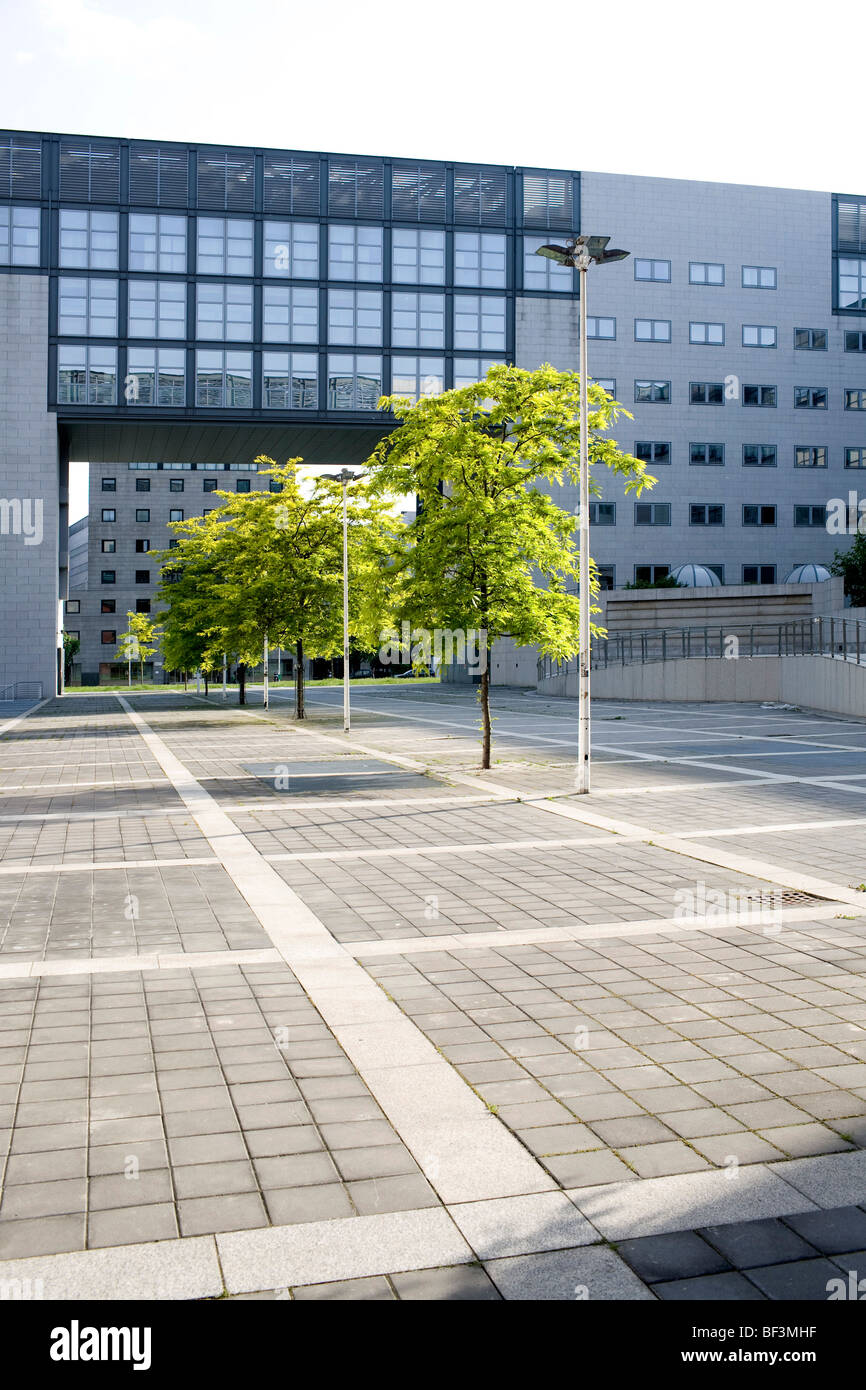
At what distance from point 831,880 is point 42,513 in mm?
50291

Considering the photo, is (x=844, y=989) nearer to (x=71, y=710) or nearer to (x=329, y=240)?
(x=71, y=710)

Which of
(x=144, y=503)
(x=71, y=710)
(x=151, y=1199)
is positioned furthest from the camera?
(x=144, y=503)

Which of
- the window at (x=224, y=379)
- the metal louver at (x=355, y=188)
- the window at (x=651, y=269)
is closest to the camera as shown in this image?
the window at (x=224, y=379)

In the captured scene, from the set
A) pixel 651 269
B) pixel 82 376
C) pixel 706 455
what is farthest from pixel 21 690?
pixel 651 269

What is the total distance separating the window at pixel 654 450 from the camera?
63719 mm

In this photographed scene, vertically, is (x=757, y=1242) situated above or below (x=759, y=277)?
below

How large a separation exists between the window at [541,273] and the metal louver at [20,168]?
2152 centimetres

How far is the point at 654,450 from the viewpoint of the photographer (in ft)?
210

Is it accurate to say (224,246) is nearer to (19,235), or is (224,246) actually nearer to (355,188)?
(355,188)

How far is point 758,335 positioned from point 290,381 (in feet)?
87.8

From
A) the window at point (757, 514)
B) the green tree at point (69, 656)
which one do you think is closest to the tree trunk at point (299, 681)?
the window at point (757, 514)

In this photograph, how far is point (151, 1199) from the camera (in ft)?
14.5

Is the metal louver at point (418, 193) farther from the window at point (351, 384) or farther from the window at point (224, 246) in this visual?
the window at point (351, 384)
